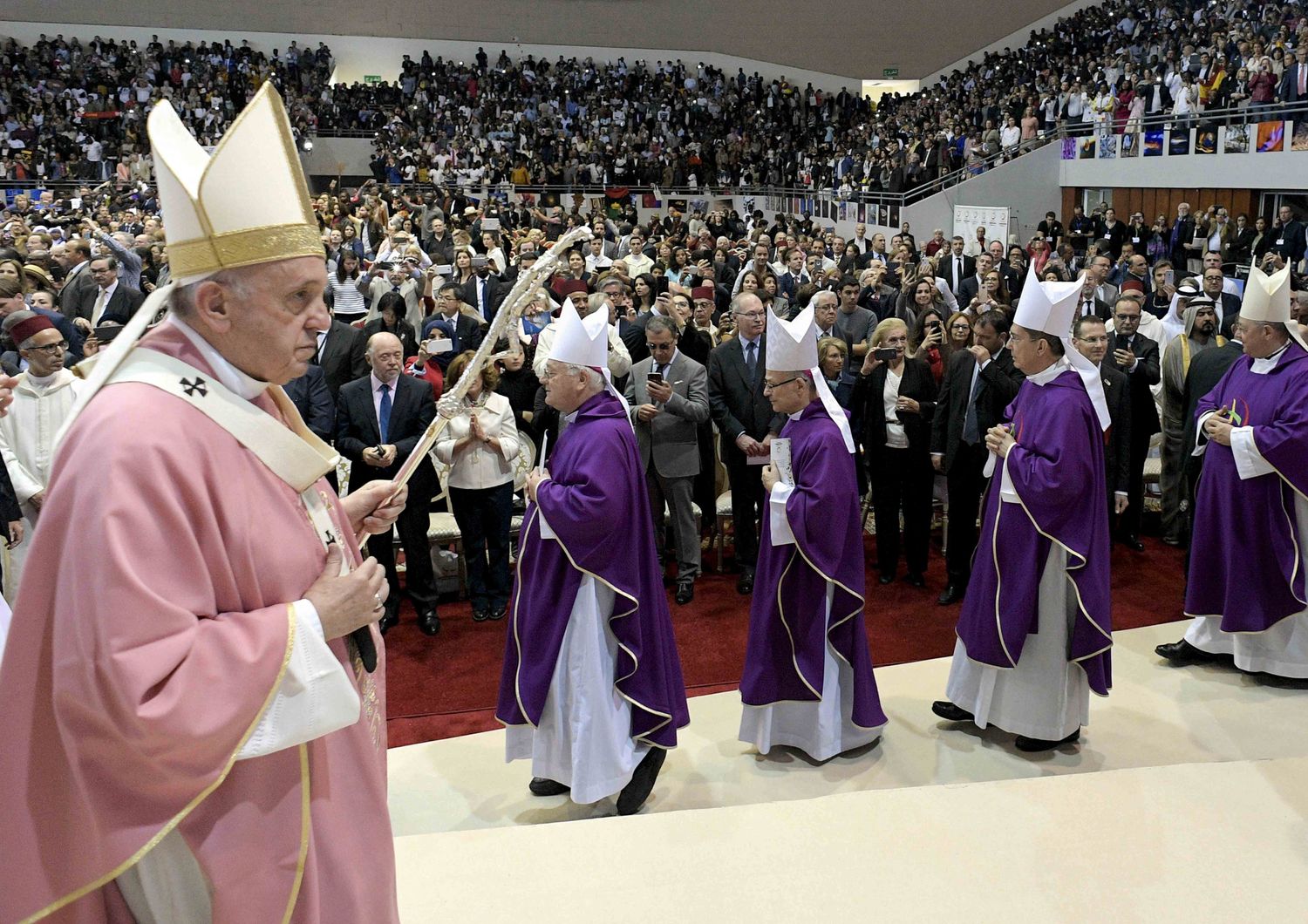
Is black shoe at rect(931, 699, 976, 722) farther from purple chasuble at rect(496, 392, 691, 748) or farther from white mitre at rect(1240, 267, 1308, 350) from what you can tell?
white mitre at rect(1240, 267, 1308, 350)

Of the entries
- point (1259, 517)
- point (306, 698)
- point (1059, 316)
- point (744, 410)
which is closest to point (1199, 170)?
point (744, 410)

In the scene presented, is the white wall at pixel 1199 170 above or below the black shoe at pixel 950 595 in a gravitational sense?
above

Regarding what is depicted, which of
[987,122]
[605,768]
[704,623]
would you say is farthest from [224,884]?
[987,122]

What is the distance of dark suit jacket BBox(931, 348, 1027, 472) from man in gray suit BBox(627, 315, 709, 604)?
58.8 inches

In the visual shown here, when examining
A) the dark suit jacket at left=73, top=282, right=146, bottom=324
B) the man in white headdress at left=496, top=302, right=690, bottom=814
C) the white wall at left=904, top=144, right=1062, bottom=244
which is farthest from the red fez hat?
the white wall at left=904, top=144, right=1062, bottom=244

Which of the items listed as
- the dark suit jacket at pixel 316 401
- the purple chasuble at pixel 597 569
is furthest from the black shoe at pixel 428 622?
the purple chasuble at pixel 597 569

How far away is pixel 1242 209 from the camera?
16688mm

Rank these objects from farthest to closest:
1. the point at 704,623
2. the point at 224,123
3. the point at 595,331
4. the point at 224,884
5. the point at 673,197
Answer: the point at 224,123 < the point at 673,197 < the point at 704,623 < the point at 595,331 < the point at 224,884

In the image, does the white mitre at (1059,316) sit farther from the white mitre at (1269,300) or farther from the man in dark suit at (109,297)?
the man in dark suit at (109,297)

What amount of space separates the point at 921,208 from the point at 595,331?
18.0 m

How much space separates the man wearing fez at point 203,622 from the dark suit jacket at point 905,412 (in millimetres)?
5489

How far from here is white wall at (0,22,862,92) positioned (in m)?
29.3

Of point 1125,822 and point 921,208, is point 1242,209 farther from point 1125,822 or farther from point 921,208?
point 1125,822

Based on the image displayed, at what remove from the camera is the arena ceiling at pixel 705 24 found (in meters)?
30.6
